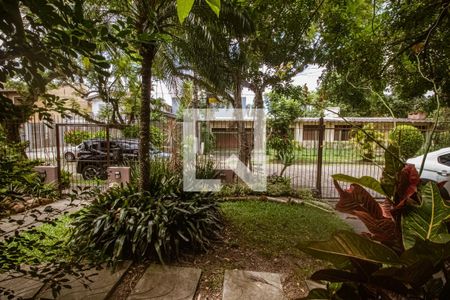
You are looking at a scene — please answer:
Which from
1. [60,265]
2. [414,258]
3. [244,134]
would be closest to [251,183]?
[244,134]

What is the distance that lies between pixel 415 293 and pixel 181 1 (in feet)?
3.88

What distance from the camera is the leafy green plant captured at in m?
0.83

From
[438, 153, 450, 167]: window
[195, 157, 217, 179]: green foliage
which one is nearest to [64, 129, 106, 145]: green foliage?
[195, 157, 217, 179]: green foliage

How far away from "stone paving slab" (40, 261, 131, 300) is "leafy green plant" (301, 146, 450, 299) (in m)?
2.31

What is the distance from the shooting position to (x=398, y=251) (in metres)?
1.02

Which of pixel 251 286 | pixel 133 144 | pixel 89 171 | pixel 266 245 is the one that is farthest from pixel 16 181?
pixel 89 171

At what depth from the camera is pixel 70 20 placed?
1.27 m

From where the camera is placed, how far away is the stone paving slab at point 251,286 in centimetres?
269

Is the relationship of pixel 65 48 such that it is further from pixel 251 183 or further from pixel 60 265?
pixel 251 183

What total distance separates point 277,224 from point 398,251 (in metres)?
3.90

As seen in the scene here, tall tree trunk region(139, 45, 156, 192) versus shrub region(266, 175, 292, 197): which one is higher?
tall tree trunk region(139, 45, 156, 192)

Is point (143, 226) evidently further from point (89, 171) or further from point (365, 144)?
point (89, 171)

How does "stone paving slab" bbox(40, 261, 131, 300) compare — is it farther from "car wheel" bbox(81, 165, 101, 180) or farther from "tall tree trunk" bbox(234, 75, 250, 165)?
"car wheel" bbox(81, 165, 101, 180)

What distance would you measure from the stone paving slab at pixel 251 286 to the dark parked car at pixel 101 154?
5.63 metres
